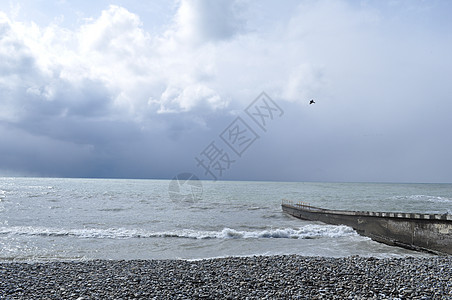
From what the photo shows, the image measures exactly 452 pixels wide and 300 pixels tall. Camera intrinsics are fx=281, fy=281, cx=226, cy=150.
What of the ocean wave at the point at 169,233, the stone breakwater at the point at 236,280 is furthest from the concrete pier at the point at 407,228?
the stone breakwater at the point at 236,280

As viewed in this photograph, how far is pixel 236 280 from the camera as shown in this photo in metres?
8.30

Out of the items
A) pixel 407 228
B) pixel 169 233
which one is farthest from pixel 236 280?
pixel 407 228

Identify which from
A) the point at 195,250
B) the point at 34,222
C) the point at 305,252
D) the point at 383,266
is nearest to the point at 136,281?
the point at 195,250

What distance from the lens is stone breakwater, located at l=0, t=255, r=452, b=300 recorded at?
23.6ft

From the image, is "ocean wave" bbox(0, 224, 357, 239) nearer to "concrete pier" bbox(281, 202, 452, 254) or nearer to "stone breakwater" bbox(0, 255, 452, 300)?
"concrete pier" bbox(281, 202, 452, 254)

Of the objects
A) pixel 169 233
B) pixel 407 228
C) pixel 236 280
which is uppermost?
pixel 236 280

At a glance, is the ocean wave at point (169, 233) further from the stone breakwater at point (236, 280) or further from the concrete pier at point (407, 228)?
the stone breakwater at point (236, 280)

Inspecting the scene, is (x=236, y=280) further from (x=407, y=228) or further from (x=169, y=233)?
(x=407, y=228)

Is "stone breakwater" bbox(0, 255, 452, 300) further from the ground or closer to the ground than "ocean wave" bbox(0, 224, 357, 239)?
further from the ground

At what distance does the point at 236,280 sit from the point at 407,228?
12.8 m

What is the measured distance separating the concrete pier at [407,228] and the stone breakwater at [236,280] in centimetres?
379

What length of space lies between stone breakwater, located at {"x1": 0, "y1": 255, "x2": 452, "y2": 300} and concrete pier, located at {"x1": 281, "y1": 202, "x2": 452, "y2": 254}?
3786 millimetres

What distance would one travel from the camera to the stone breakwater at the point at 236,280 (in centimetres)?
721

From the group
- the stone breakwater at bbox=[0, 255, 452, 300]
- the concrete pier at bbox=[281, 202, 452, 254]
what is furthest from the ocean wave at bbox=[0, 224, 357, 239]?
the stone breakwater at bbox=[0, 255, 452, 300]
